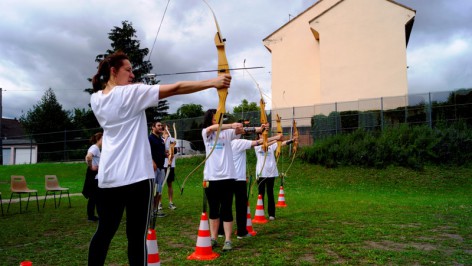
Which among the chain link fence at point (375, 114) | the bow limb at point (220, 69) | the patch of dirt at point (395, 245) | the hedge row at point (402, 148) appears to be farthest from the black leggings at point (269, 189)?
the hedge row at point (402, 148)

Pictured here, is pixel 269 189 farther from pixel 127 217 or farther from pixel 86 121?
pixel 86 121

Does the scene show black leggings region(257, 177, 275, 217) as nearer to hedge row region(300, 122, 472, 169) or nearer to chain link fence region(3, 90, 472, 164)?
chain link fence region(3, 90, 472, 164)

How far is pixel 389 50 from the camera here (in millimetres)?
23922

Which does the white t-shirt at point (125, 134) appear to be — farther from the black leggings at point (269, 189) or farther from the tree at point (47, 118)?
the tree at point (47, 118)

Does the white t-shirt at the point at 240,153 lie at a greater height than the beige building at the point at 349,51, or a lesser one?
lesser

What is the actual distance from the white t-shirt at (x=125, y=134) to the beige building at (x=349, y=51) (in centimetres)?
2347

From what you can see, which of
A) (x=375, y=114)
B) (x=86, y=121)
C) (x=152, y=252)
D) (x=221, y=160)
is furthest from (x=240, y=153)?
(x=86, y=121)

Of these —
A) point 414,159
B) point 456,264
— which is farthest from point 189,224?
point 414,159

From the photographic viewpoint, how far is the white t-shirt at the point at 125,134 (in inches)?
106

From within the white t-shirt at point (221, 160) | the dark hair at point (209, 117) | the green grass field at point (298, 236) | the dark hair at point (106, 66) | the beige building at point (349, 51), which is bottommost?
the green grass field at point (298, 236)

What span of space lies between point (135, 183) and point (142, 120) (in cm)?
50

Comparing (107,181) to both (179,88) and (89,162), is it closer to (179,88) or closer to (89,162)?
(179,88)

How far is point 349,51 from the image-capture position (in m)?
24.9

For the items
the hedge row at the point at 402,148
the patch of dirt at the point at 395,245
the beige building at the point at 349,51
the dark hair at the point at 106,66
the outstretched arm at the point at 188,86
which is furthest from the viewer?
the beige building at the point at 349,51
